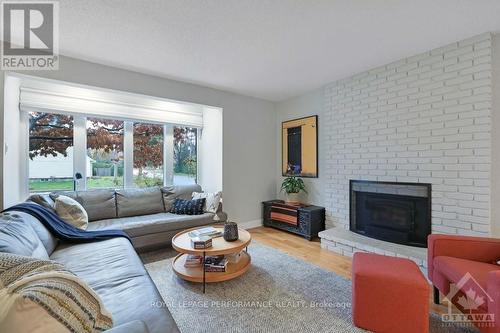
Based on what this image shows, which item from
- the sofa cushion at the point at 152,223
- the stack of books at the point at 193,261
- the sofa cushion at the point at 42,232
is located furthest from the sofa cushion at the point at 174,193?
the sofa cushion at the point at 42,232

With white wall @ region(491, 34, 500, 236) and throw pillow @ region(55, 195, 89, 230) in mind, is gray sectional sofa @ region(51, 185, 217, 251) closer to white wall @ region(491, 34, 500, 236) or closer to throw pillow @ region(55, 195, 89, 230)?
throw pillow @ region(55, 195, 89, 230)

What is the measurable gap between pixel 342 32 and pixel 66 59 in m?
3.05

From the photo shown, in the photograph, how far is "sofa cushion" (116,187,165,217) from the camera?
3258mm

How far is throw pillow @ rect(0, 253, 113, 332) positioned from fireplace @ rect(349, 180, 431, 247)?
300 cm

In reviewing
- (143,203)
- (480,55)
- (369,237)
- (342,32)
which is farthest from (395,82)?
(143,203)

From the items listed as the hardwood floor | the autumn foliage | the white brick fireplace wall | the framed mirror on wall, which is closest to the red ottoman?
the hardwood floor

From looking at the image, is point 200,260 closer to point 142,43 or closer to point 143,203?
point 143,203

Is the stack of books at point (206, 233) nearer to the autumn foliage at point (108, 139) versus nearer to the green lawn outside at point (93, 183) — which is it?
the green lawn outside at point (93, 183)

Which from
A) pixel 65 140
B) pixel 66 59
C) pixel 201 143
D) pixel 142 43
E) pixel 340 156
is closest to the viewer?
pixel 142 43

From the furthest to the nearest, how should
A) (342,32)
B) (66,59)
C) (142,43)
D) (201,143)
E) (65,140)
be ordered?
(201,143) < (65,140) < (66,59) < (142,43) < (342,32)

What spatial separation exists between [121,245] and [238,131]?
8.71 ft

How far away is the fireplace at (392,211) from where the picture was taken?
2.63 meters

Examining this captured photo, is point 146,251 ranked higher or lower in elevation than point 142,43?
lower

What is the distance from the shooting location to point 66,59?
2656 millimetres
